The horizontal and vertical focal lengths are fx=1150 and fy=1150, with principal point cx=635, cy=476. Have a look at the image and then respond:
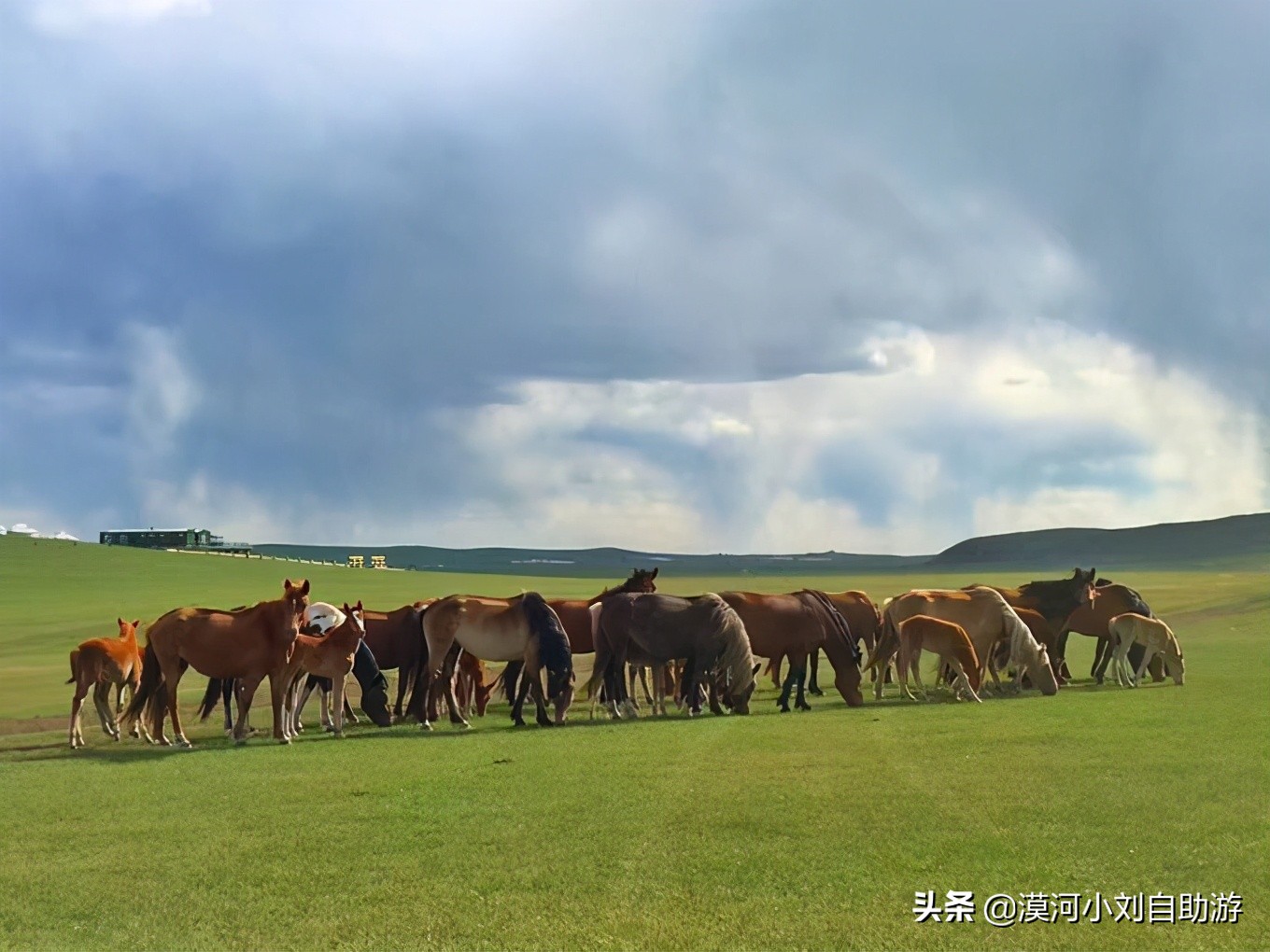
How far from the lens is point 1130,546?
→ 527 ft

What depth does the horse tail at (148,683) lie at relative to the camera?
47.8 ft

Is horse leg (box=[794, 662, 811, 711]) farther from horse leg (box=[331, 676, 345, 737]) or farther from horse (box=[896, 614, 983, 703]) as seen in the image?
horse leg (box=[331, 676, 345, 737])

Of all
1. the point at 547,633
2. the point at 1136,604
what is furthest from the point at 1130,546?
the point at 547,633

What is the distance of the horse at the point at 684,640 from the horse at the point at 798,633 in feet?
3.78

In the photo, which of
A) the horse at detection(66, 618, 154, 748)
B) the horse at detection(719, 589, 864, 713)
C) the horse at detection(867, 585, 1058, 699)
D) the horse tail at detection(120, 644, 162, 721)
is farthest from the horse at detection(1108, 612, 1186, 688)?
the horse at detection(66, 618, 154, 748)

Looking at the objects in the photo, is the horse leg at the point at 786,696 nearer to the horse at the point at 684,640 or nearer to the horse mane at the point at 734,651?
the horse at the point at 684,640

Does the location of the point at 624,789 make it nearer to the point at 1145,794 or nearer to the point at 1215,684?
the point at 1145,794

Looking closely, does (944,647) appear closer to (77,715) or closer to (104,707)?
(104,707)

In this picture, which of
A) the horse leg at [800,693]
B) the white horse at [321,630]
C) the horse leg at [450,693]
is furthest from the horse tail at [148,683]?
the horse leg at [800,693]

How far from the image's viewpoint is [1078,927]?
646 centimetres

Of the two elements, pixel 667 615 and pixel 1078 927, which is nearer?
pixel 1078 927

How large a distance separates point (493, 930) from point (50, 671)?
90.2ft

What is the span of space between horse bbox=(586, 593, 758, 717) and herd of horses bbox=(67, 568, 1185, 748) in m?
0.02

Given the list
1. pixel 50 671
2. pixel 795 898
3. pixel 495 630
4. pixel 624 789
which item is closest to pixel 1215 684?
pixel 495 630
